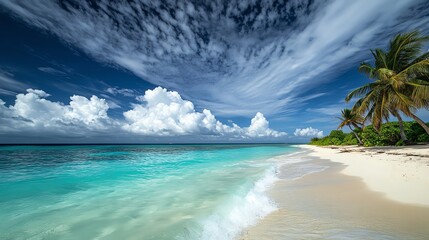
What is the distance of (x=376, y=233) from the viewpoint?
329 cm

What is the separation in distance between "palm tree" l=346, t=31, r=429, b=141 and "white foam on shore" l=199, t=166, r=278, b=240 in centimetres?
1547

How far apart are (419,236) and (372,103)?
19.7 meters

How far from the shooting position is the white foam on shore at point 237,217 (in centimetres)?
392

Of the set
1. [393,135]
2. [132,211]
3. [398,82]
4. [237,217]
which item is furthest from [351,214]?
[393,135]

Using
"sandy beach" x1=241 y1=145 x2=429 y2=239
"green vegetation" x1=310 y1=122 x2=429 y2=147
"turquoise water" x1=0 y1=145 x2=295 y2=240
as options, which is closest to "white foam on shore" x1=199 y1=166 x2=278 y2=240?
"turquoise water" x1=0 y1=145 x2=295 y2=240

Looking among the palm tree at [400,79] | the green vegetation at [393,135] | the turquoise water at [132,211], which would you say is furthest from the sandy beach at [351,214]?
the green vegetation at [393,135]

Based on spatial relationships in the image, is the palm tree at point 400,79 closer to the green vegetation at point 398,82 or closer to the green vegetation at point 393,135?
the green vegetation at point 398,82

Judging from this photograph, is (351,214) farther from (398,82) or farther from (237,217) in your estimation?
(398,82)

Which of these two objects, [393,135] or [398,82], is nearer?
[398,82]

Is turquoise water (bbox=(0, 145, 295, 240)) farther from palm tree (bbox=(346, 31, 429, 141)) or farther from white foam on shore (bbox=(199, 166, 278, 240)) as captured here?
palm tree (bbox=(346, 31, 429, 141))

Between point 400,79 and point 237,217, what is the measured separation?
17493 mm

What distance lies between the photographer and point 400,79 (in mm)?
14711

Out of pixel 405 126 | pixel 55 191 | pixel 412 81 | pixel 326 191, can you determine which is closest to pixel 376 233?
pixel 326 191

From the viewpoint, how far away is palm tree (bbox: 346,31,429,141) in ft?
47.3
